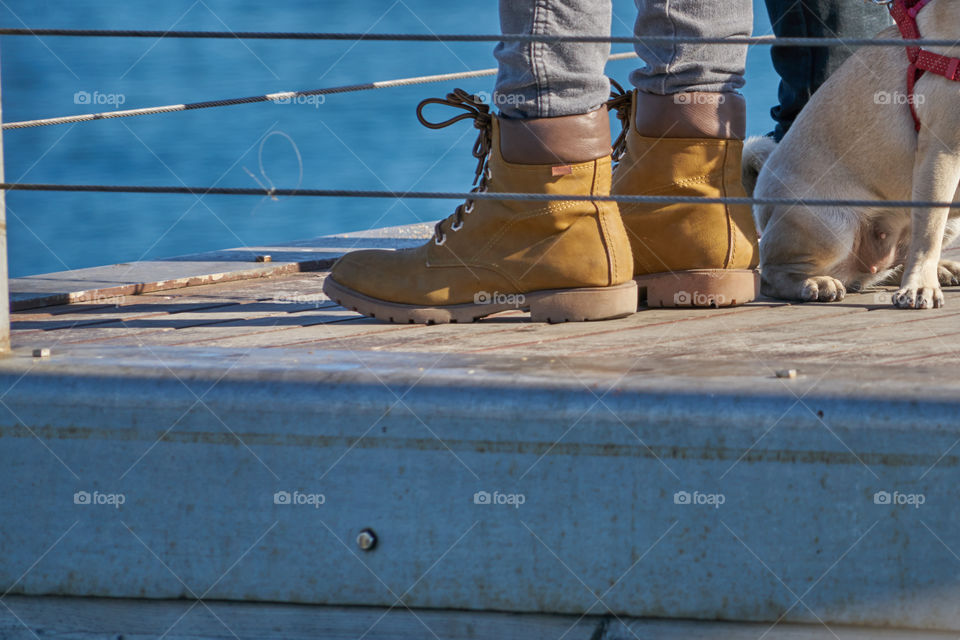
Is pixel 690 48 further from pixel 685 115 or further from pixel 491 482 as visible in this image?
pixel 491 482

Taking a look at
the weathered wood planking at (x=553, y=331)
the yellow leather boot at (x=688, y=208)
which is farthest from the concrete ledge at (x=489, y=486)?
the yellow leather boot at (x=688, y=208)

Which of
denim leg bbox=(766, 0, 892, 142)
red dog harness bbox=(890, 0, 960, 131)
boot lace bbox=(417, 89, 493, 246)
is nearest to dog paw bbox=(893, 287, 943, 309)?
red dog harness bbox=(890, 0, 960, 131)

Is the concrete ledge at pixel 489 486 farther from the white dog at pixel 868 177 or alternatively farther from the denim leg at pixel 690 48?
the white dog at pixel 868 177

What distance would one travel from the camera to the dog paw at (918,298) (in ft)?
5.61

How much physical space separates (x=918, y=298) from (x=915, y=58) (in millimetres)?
421

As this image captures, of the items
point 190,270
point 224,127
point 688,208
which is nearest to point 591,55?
point 688,208

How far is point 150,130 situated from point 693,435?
8808mm

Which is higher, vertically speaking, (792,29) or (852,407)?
(792,29)

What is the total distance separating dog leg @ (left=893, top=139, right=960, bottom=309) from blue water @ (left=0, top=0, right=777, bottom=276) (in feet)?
15.2

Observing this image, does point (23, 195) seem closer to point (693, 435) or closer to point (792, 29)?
point (792, 29)

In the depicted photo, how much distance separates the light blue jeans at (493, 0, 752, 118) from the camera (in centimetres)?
153

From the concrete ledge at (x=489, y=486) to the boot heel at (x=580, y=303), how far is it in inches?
15.0

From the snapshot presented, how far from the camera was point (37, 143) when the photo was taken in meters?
8.94

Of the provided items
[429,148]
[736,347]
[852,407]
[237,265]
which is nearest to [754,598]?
[852,407]
